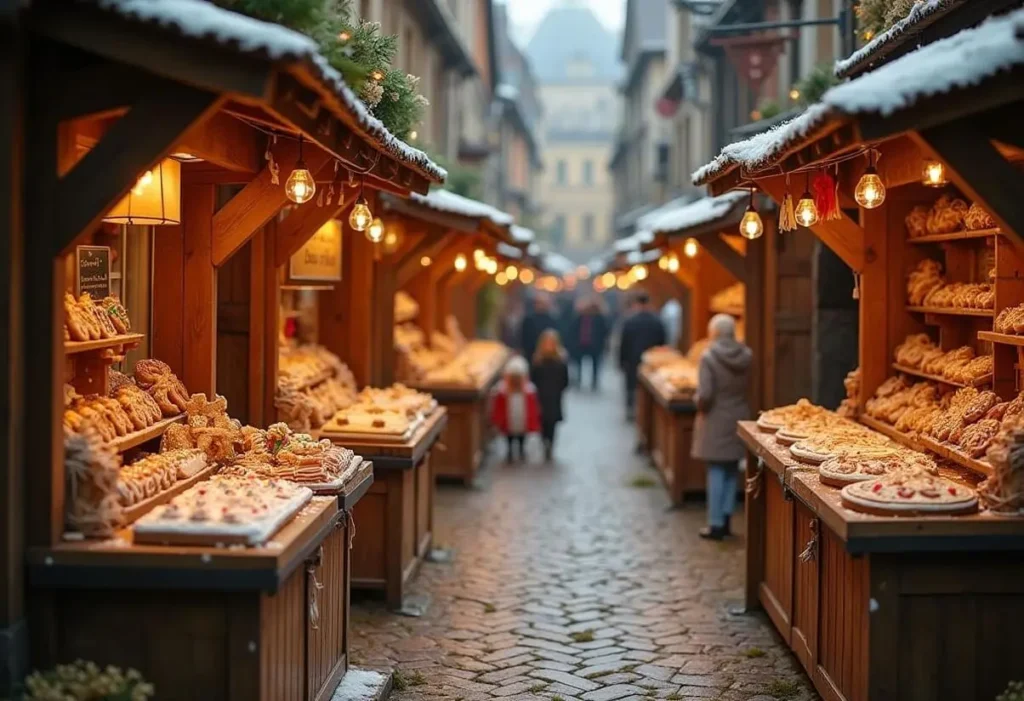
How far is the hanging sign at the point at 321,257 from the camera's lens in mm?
11352

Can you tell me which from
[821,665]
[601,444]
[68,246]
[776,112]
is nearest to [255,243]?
[68,246]

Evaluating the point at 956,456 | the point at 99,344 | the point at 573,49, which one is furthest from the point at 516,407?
the point at 573,49

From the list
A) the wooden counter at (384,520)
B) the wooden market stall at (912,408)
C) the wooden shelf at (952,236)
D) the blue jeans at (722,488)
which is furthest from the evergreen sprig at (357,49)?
the blue jeans at (722,488)

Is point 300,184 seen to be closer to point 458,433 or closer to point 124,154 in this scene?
point 124,154

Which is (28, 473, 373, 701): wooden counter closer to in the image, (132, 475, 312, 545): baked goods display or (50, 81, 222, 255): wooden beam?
(132, 475, 312, 545): baked goods display

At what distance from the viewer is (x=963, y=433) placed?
27.7ft

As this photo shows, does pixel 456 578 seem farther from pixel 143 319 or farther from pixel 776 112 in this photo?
pixel 776 112

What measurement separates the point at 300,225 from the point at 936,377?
469cm

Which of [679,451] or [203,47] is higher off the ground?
[203,47]

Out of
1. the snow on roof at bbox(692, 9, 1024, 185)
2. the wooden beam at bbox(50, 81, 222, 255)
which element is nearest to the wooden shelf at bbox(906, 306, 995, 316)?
the snow on roof at bbox(692, 9, 1024, 185)

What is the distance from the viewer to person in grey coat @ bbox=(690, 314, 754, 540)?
1388cm

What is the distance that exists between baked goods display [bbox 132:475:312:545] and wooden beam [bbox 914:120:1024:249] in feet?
11.4

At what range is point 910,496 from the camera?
6980 mm

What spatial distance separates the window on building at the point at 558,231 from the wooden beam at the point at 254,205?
78.6 metres
